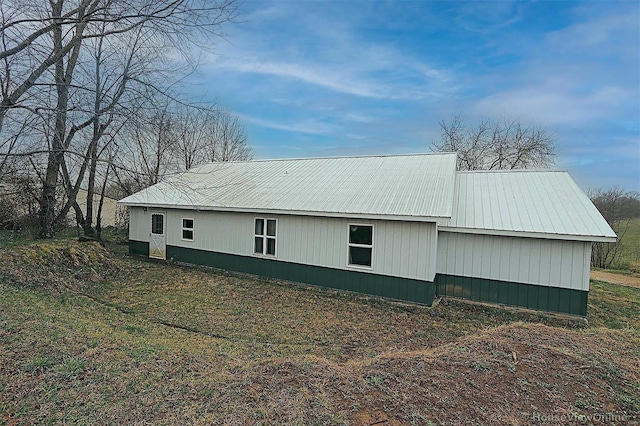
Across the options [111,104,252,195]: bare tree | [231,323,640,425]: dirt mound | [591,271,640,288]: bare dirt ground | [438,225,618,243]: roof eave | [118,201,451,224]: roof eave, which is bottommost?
[591,271,640,288]: bare dirt ground

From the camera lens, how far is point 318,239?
10109mm

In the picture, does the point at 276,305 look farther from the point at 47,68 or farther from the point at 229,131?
the point at 229,131

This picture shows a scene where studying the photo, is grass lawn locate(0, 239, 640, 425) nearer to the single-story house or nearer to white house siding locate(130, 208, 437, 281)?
the single-story house

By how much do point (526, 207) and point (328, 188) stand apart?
5621 millimetres

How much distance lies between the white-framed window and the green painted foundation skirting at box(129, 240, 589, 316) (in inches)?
113

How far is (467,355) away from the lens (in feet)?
14.6

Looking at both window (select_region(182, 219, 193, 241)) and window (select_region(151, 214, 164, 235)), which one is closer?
window (select_region(182, 219, 193, 241))

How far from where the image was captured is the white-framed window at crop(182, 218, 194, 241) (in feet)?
42.2

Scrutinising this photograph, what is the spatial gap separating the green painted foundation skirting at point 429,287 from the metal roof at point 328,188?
169 centimetres

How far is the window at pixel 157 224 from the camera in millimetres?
13648

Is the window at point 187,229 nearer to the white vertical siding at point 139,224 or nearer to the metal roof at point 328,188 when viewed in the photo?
the metal roof at point 328,188

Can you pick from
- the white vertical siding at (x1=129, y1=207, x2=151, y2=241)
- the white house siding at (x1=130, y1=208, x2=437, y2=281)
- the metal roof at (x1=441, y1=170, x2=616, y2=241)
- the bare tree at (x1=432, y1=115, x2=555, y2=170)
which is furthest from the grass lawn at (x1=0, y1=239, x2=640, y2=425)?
the bare tree at (x1=432, y1=115, x2=555, y2=170)

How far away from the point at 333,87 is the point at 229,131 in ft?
43.7

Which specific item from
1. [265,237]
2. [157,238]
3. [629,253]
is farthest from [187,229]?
[629,253]
